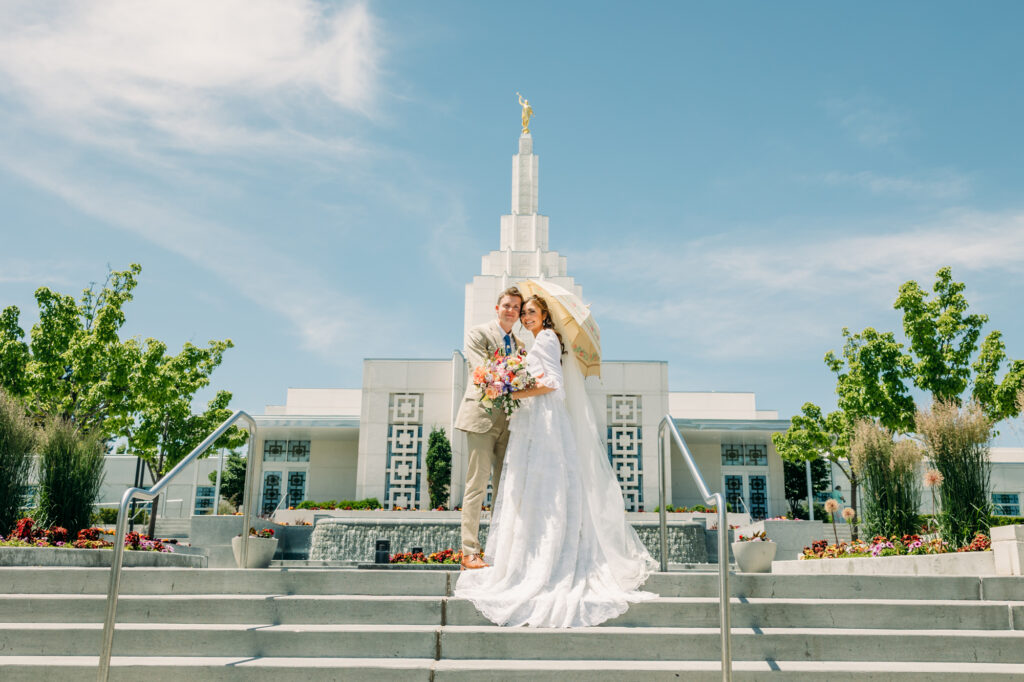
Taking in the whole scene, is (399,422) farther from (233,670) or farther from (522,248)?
(233,670)

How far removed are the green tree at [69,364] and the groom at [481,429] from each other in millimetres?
15068

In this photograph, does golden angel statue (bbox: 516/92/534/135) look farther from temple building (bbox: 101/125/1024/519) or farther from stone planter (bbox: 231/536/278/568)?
stone planter (bbox: 231/536/278/568)

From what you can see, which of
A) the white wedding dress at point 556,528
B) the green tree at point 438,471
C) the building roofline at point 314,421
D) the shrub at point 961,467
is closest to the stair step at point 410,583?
the white wedding dress at point 556,528

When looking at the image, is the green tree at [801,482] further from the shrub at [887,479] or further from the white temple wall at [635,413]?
the shrub at [887,479]

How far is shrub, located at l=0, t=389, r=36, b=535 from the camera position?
9422 mm

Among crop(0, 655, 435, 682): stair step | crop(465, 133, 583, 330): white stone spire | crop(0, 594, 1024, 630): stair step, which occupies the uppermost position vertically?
crop(465, 133, 583, 330): white stone spire

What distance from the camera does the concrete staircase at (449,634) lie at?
14.6ft

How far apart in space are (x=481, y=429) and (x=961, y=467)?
572 cm

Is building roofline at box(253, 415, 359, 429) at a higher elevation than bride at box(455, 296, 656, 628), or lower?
higher

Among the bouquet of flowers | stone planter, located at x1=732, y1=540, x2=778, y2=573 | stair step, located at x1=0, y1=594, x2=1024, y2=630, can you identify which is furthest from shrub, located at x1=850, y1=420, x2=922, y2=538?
the bouquet of flowers

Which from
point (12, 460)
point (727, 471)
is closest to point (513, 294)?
point (12, 460)

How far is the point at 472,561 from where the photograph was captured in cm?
554

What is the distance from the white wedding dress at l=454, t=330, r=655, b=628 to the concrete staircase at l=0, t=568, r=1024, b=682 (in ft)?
0.51

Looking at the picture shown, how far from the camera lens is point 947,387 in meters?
18.5
